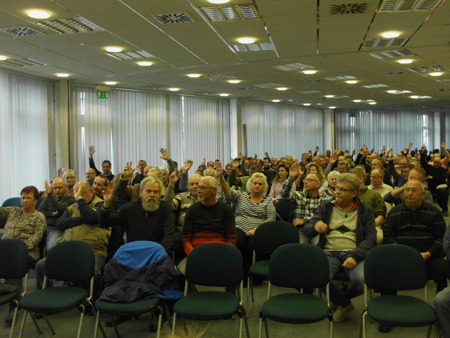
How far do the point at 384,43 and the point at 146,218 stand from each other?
17.1 feet

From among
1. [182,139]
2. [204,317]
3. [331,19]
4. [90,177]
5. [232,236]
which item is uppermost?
[331,19]

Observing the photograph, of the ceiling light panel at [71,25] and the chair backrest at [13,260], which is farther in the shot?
the ceiling light panel at [71,25]

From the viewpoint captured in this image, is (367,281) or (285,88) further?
(285,88)

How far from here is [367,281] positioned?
3.19 meters

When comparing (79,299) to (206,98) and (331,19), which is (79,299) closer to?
(331,19)

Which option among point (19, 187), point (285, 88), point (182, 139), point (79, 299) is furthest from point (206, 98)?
point (79, 299)

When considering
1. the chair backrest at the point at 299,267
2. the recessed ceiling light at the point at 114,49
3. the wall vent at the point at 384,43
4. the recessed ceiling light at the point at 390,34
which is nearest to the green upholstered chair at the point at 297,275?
the chair backrest at the point at 299,267

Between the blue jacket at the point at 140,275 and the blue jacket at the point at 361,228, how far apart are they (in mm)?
1414

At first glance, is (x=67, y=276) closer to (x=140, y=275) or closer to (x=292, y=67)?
(x=140, y=275)

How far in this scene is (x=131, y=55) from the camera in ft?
24.1

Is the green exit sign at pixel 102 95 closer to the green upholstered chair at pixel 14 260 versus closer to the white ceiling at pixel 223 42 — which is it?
the white ceiling at pixel 223 42

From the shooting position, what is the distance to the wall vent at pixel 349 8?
4813 millimetres

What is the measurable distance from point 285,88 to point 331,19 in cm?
678

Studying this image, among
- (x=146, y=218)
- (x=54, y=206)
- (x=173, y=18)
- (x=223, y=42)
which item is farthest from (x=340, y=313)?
(x=223, y=42)
